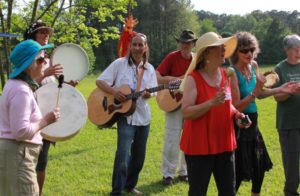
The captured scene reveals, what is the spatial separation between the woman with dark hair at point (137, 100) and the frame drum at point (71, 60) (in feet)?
1.21

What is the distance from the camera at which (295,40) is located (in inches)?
166

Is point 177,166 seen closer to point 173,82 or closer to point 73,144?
point 173,82

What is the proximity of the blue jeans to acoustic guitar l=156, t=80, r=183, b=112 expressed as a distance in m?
0.84

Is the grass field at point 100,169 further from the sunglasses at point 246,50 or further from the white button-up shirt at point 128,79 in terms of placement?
the sunglasses at point 246,50

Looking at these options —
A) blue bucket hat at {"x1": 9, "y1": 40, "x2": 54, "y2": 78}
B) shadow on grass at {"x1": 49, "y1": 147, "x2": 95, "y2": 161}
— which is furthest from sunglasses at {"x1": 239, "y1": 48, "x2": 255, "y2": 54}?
shadow on grass at {"x1": 49, "y1": 147, "x2": 95, "y2": 161}

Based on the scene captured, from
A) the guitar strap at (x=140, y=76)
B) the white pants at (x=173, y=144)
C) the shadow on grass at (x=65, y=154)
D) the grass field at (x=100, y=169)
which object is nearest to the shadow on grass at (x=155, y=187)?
the grass field at (x=100, y=169)

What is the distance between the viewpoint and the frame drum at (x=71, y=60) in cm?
493

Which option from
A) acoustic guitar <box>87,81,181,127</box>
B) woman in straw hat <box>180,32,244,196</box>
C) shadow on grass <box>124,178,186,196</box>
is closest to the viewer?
woman in straw hat <box>180,32,244,196</box>

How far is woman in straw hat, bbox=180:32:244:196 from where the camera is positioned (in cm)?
315

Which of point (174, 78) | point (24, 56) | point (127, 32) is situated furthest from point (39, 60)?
point (127, 32)

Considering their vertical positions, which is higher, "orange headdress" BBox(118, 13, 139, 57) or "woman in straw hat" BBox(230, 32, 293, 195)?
"orange headdress" BBox(118, 13, 139, 57)

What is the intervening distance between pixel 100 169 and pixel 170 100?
1728mm

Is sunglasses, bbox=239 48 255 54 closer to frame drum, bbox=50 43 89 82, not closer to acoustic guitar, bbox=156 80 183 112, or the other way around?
acoustic guitar, bbox=156 80 183 112

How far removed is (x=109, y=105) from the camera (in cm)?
502
